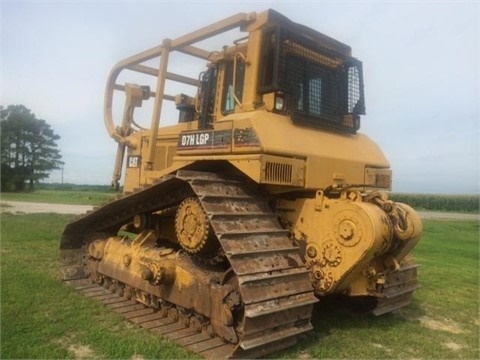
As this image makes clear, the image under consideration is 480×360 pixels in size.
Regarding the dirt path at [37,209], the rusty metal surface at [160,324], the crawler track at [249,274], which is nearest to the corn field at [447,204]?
the dirt path at [37,209]

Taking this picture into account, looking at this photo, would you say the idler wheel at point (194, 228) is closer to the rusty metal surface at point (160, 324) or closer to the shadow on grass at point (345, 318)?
the rusty metal surface at point (160, 324)

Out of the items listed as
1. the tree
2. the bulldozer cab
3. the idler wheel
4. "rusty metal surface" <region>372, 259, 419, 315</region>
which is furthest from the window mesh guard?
the tree

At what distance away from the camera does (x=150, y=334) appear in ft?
16.6

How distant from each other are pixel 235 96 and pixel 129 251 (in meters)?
2.67

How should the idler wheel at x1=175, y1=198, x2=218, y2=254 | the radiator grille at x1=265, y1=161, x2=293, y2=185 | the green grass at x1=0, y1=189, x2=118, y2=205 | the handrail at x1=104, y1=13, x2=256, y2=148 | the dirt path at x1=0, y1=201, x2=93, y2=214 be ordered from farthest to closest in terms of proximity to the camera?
1. the green grass at x1=0, y1=189, x2=118, y2=205
2. the dirt path at x1=0, y1=201, x2=93, y2=214
3. the handrail at x1=104, y1=13, x2=256, y2=148
4. the idler wheel at x1=175, y1=198, x2=218, y2=254
5. the radiator grille at x1=265, y1=161, x2=293, y2=185

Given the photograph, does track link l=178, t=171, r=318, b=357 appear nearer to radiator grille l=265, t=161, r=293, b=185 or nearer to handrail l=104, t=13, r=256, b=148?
radiator grille l=265, t=161, r=293, b=185

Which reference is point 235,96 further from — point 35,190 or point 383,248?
point 35,190

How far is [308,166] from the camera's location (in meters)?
5.30

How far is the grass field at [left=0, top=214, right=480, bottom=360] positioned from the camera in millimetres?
4598

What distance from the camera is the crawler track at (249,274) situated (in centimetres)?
420

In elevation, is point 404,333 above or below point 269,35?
below

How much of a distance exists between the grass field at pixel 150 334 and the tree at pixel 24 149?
48824mm

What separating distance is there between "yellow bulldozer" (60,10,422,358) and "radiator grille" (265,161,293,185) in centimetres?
1

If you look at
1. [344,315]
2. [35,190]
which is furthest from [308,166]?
[35,190]
